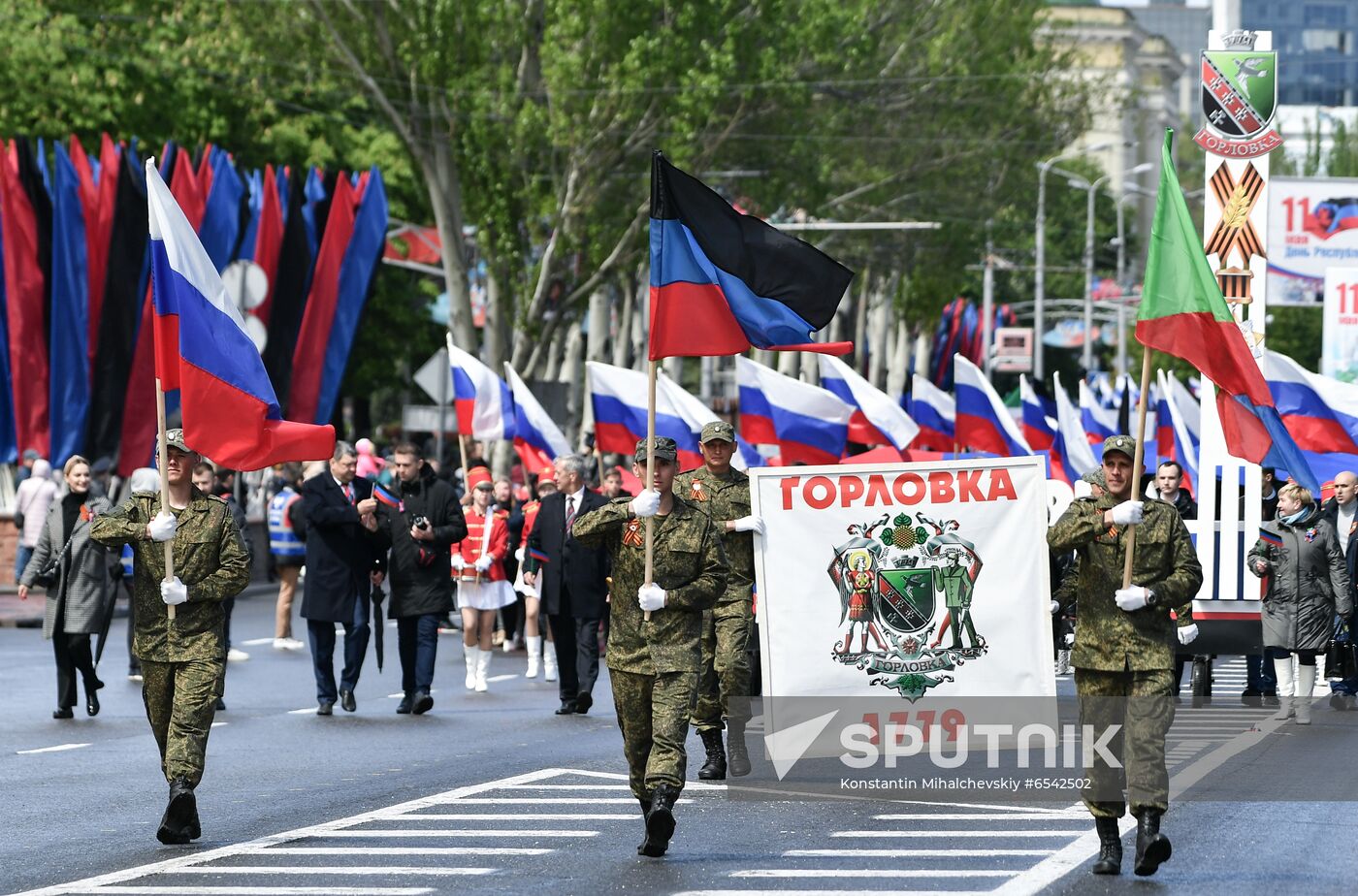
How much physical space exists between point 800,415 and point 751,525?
836 centimetres

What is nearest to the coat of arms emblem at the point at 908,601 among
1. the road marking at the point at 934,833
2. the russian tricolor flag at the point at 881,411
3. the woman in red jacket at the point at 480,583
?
the road marking at the point at 934,833

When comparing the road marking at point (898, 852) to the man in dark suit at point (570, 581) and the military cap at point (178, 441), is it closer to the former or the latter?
the military cap at point (178, 441)

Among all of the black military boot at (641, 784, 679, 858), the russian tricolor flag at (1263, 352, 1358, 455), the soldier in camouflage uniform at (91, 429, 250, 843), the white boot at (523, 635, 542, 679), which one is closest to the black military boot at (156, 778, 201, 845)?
the soldier in camouflage uniform at (91, 429, 250, 843)

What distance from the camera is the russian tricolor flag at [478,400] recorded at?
21.8 meters

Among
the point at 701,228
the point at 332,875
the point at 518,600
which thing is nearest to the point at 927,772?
the point at 701,228

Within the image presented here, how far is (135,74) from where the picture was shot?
1721 inches

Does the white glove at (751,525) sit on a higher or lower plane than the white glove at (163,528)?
→ lower

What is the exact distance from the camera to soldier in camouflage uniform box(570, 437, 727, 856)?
31.4ft

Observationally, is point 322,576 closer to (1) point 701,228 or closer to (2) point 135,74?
(1) point 701,228

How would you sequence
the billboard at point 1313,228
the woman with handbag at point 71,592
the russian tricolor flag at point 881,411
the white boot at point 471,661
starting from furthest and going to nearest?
the billboard at point 1313,228, the russian tricolor flag at point 881,411, the white boot at point 471,661, the woman with handbag at point 71,592

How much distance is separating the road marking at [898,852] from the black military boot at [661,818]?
53 centimetres

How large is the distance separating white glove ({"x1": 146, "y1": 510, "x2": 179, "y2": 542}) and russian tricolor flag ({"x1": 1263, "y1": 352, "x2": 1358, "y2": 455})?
11177mm

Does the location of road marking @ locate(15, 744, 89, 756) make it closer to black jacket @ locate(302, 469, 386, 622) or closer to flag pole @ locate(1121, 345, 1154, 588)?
black jacket @ locate(302, 469, 386, 622)

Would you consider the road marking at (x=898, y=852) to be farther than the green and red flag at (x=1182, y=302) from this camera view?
No
